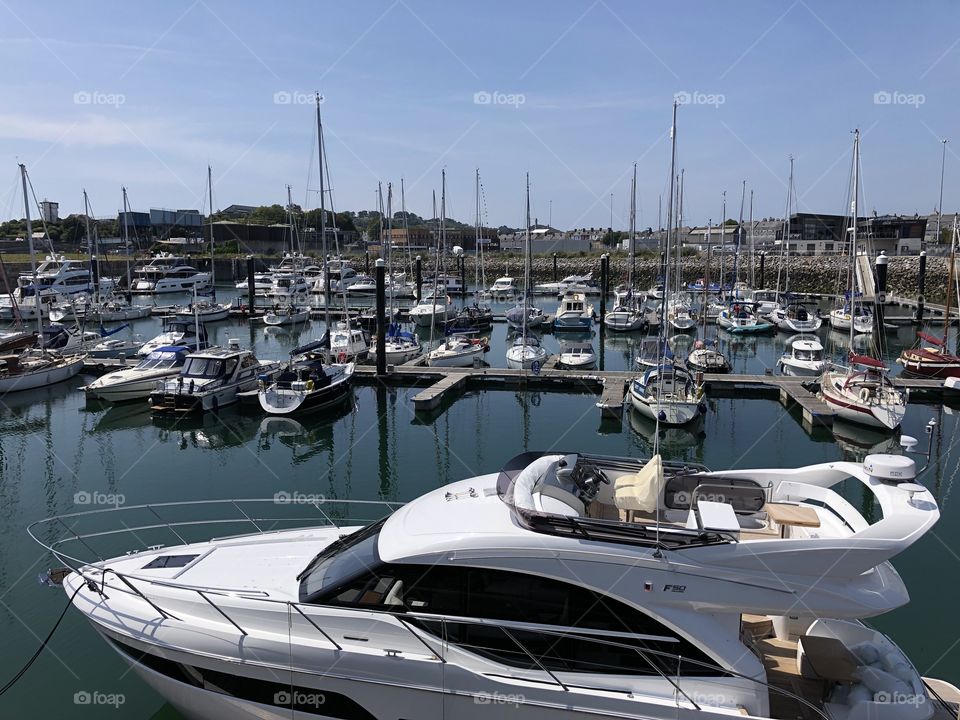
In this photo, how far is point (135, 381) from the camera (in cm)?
2366

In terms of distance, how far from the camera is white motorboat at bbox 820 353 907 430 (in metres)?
19.7

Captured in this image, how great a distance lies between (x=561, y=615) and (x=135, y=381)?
878 inches

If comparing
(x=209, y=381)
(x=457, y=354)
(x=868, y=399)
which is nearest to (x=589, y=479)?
(x=868, y=399)

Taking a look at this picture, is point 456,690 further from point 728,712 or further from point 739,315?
point 739,315

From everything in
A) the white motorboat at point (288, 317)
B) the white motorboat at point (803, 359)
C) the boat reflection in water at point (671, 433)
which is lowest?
the boat reflection in water at point (671, 433)

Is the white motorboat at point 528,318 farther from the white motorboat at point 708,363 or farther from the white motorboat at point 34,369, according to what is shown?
the white motorboat at point 34,369

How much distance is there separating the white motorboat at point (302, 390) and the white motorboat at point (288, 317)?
949 inches

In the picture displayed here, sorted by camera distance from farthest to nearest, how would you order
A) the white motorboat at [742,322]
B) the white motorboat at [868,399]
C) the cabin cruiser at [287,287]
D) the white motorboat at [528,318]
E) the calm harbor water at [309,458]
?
the cabin cruiser at [287,287]
the white motorboat at [528,318]
the white motorboat at [742,322]
the white motorboat at [868,399]
the calm harbor water at [309,458]

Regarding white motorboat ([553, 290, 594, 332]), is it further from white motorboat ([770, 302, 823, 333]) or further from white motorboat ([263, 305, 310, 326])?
white motorboat ([263, 305, 310, 326])

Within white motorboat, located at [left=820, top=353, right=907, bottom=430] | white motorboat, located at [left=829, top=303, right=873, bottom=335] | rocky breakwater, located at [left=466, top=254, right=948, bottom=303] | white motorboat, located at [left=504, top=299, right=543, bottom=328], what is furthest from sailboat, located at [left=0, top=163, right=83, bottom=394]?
white motorboat, located at [left=829, top=303, right=873, bottom=335]

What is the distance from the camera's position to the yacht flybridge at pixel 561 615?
5121 millimetres

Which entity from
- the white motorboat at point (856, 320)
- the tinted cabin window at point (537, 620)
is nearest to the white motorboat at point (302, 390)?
the tinted cabin window at point (537, 620)

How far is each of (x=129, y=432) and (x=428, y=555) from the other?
60.9ft

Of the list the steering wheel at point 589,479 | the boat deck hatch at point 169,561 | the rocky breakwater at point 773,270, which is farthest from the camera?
the rocky breakwater at point 773,270
